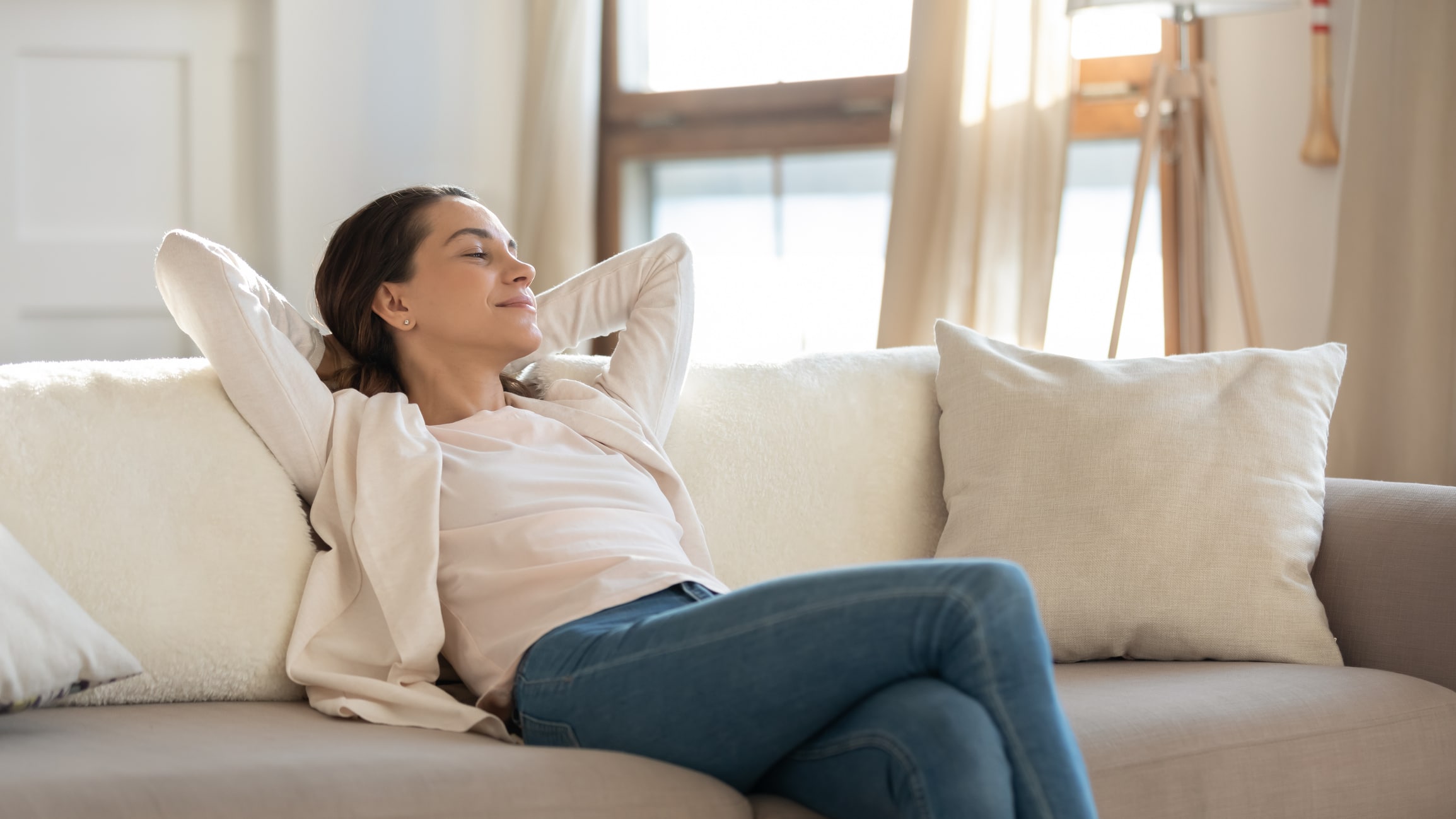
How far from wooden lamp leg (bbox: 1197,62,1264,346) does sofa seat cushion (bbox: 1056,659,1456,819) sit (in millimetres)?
1085

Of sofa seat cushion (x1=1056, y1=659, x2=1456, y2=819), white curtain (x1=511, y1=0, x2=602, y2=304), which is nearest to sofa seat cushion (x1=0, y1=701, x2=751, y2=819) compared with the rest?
sofa seat cushion (x1=1056, y1=659, x2=1456, y2=819)

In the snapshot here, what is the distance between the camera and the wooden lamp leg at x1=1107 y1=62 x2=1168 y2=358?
2.58m

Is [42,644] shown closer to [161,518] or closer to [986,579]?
[161,518]

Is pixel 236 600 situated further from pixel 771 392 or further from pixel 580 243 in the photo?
pixel 580 243

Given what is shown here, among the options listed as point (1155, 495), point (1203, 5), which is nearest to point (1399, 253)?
point (1203, 5)

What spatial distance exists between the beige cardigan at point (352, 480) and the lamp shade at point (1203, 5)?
4.14 ft

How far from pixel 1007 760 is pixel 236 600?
87cm

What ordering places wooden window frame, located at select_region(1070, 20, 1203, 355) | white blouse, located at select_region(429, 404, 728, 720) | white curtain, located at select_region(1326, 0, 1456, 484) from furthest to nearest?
wooden window frame, located at select_region(1070, 20, 1203, 355) < white curtain, located at select_region(1326, 0, 1456, 484) < white blouse, located at select_region(429, 404, 728, 720)

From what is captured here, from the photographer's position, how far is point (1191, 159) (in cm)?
269

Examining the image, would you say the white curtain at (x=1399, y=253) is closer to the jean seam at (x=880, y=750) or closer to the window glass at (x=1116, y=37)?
the window glass at (x=1116, y=37)

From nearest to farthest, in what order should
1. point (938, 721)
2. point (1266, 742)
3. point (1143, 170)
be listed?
point (938, 721) < point (1266, 742) < point (1143, 170)

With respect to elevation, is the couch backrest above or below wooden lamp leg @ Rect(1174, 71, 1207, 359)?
below

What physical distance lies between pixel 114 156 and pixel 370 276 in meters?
2.13

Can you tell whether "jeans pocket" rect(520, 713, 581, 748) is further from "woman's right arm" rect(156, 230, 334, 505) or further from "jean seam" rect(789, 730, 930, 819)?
"woman's right arm" rect(156, 230, 334, 505)
